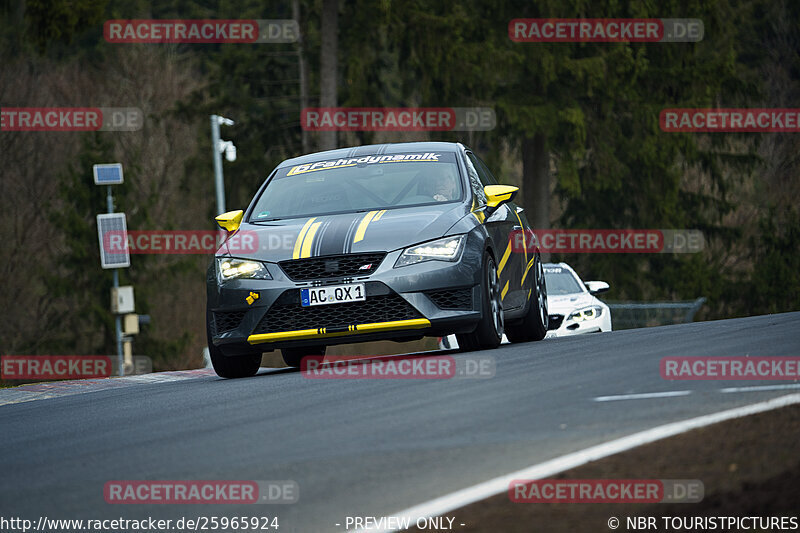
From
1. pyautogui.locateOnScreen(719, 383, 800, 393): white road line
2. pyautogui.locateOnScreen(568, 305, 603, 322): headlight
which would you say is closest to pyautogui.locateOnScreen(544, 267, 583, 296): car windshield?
pyautogui.locateOnScreen(568, 305, 603, 322): headlight

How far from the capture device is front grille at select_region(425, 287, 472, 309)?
416 inches

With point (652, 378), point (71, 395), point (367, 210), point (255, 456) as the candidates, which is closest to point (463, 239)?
point (367, 210)

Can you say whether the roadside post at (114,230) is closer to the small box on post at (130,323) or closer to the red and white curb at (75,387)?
the small box on post at (130,323)

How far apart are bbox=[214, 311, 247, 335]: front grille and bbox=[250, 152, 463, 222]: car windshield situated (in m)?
1.23

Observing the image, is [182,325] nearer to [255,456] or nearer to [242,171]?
[242,171]

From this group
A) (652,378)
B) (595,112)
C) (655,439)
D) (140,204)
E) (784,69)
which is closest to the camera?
(655,439)

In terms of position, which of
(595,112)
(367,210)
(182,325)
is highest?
(595,112)

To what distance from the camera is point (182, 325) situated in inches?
1843

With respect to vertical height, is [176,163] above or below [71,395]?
above

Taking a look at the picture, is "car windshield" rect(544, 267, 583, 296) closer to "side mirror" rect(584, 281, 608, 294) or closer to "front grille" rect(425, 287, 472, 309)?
"side mirror" rect(584, 281, 608, 294)

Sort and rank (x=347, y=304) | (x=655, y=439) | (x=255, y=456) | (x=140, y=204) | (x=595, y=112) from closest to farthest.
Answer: (x=655, y=439) → (x=255, y=456) → (x=347, y=304) → (x=595, y=112) → (x=140, y=204)

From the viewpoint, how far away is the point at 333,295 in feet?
34.3

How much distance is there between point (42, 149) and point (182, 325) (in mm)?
8155

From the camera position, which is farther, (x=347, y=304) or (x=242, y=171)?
(x=242, y=171)
